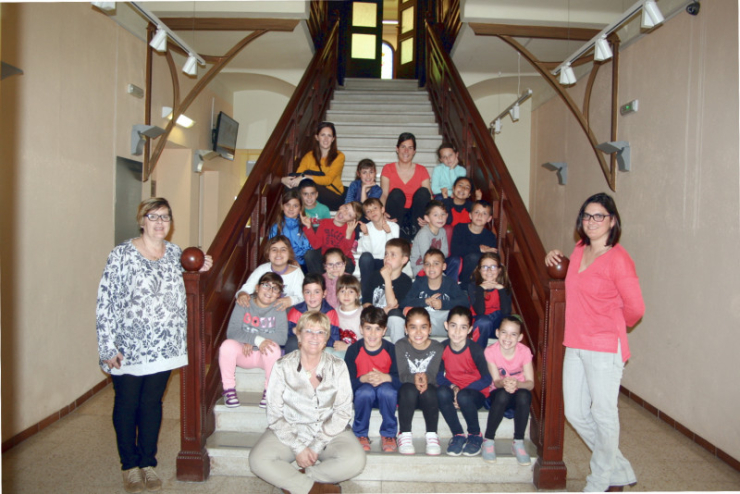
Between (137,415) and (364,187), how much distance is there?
2.37 m

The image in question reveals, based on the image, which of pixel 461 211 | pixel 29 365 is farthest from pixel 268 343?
pixel 461 211

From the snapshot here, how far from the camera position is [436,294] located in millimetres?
3160

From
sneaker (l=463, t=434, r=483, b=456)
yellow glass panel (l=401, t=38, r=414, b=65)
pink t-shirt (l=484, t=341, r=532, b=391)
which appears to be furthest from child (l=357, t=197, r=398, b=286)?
yellow glass panel (l=401, t=38, r=414, b=65)

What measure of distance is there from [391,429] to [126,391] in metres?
1.26

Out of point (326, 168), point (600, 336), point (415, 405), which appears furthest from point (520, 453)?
point (326, 168)

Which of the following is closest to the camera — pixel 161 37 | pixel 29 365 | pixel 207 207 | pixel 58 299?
pixel 29 365

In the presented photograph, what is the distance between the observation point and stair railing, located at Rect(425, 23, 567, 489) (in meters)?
2.50

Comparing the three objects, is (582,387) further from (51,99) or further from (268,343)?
(51,99)

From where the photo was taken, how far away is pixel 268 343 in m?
2.81

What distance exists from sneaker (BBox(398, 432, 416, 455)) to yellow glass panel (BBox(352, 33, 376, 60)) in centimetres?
718

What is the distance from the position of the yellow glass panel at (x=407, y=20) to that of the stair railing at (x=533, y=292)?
4.75 metres

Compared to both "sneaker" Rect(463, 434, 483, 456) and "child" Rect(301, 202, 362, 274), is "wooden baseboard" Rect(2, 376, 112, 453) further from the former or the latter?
"sneaker" Rect(463, 434, 483, 456)

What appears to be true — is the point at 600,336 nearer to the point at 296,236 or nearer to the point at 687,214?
the point at 687,214

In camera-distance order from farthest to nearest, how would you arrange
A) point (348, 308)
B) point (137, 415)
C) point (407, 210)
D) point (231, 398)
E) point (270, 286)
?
point (407, 210), point (348, 308), point (270, 286), point (231, 398), point (137, 415)
